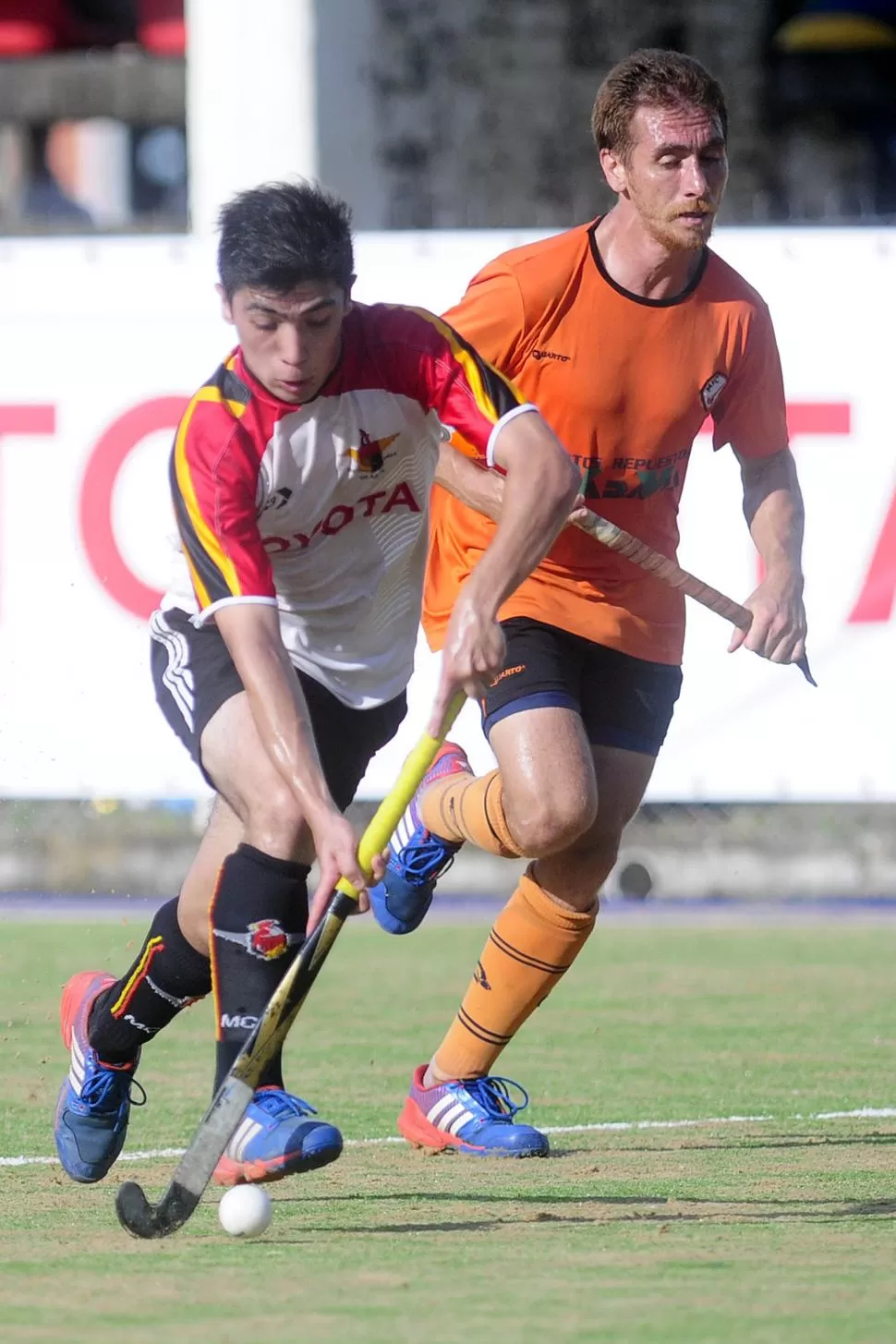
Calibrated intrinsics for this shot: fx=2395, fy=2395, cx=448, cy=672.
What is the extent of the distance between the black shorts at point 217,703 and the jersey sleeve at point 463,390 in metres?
0.57

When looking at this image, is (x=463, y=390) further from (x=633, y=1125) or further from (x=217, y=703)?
(x=633, y=1125)

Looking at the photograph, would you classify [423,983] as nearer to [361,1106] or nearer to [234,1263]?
[361,1106]

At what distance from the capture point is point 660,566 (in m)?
4.86

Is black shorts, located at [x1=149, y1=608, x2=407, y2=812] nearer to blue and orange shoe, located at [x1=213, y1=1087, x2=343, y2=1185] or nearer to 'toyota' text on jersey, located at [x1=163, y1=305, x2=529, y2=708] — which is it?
'toyota' text on jersey, located at [x1=163, y1=305, x2=529, y2=708]

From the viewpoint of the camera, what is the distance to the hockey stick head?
11.8 feet

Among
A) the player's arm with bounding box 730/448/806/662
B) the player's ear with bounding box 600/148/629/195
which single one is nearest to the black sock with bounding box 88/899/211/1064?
the player's arm with bounding box 730/448/806/662

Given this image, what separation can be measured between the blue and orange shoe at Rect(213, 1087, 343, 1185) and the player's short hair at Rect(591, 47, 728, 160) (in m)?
2.10

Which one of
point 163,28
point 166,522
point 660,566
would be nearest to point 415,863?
point 660,566

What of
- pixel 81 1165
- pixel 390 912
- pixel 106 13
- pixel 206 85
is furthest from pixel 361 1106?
pixel 106 13

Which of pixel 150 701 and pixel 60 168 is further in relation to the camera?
pixel 60 168

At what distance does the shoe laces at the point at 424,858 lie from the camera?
17.2ft

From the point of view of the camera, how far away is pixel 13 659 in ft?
29.9

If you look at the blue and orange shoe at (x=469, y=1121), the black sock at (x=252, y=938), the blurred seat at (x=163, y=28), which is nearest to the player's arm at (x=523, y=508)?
the black sock at (x=252, y=938)

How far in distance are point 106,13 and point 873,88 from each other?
4.98m
